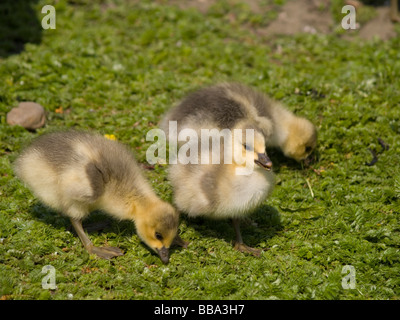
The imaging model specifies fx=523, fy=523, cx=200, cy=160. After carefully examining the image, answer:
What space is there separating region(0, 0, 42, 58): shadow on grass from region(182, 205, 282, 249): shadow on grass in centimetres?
382

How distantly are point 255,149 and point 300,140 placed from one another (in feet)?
4.81

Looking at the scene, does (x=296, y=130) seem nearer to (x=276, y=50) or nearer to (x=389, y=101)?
(x=389, y=101)

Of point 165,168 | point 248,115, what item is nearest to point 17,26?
point 165,168

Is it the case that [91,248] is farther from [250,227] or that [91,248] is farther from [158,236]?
[250,227]

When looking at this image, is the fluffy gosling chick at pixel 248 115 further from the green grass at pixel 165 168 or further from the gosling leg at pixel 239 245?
the gosling leg at pixel 239 245

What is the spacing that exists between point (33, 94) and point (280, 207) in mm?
3137

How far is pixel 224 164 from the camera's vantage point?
4094mm

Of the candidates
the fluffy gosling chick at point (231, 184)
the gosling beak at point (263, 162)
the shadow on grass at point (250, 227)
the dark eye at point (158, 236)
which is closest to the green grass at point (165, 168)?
the shadow on grass at point (250, 227)

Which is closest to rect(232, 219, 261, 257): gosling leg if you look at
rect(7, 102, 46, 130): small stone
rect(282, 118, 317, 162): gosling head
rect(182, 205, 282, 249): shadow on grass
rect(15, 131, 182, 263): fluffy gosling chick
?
rect(182, 205, 282, 249): shadow on grass

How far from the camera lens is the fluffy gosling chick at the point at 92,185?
3.96 m

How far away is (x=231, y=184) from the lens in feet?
13.1

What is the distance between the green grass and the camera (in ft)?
13.1

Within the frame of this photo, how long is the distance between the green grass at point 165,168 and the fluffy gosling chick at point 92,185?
0.28 meters

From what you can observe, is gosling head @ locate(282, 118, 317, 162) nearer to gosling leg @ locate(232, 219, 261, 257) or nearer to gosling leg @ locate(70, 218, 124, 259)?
gosling leg @ locate(232, 219, 261, 257)
